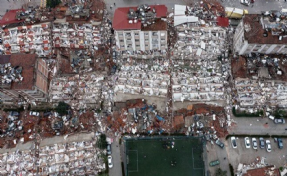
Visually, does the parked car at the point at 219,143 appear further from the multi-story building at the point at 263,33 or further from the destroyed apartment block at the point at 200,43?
the multi-story building at the point at 263,33

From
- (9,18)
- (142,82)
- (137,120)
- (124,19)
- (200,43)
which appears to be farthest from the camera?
(9,18)

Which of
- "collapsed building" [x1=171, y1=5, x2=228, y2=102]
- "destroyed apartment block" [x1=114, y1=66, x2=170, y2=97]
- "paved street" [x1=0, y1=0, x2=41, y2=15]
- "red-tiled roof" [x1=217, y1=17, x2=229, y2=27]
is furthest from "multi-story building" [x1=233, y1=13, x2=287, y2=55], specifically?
"paved street" [x1=0, y1=0, x2=41, y2=15]

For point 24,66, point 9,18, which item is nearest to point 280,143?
point 24,66

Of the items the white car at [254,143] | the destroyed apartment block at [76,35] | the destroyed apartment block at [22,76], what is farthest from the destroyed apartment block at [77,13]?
the white car at [254,143]

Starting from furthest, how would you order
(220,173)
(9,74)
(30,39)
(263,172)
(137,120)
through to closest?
(30,39) < (137,120) < (9,74) < (263,172) < (220,173)

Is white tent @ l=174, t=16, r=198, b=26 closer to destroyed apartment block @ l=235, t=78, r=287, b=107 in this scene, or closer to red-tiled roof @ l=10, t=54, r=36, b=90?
destroyed apartment block @ l=235, t=78, r=287, b=107

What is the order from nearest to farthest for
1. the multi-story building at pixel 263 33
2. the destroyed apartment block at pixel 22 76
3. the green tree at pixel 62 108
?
the destroyed apartment block at pixel 22 76 < the multi-story building at pixel 263 33 < the green tree at pixel 62 108

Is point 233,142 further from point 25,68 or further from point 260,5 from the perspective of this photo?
point 25,68
